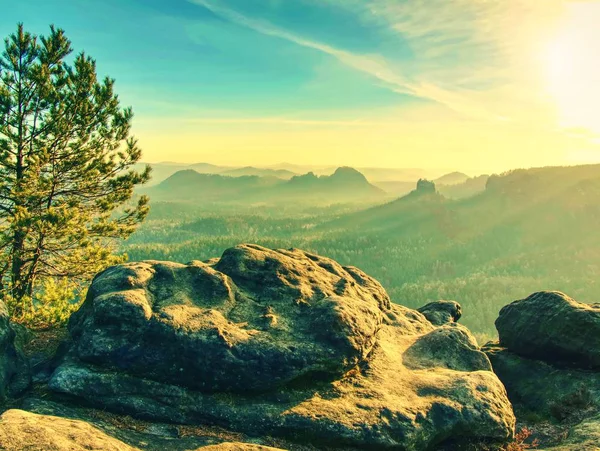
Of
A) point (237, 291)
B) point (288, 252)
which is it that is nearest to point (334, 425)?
point (237, 291)

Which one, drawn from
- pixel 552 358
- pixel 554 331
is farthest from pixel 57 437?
pixel 552 358

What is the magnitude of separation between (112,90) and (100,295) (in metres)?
21.2

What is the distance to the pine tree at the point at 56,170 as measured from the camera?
28.1 metres

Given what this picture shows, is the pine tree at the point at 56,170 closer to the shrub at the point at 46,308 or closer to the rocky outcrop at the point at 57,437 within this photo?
the shrub at the point at 46,308

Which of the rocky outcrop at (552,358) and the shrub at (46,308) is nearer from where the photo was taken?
the rocky outcrop at (552,358)

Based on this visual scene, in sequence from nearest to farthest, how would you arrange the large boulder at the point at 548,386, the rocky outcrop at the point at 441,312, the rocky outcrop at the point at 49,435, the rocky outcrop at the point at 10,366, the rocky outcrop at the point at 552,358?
the rocky outcrop at the point at 49,435 → the rocky outcrop at the point at 10,366 → the large boulder at the point at 548,386 → the rocky outcrop at the point at 552,358 → the rocky outcrop at the point at 441,312

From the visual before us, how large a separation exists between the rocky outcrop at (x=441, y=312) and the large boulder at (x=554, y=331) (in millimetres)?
4384

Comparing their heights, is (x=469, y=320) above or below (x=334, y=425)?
below

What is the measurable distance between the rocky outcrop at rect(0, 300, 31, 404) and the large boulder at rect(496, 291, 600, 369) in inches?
1096

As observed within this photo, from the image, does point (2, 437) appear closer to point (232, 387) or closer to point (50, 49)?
point (232, 387)

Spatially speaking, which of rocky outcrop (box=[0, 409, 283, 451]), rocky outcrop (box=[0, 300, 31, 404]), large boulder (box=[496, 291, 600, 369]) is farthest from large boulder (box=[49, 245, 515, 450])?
large boulder (box=[496, 291, 600, 369])

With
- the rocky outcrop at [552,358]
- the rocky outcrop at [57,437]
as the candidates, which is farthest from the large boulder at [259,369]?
the rocky outcrop at [552,358]

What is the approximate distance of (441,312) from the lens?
3344 cm

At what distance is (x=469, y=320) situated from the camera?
193 metres
